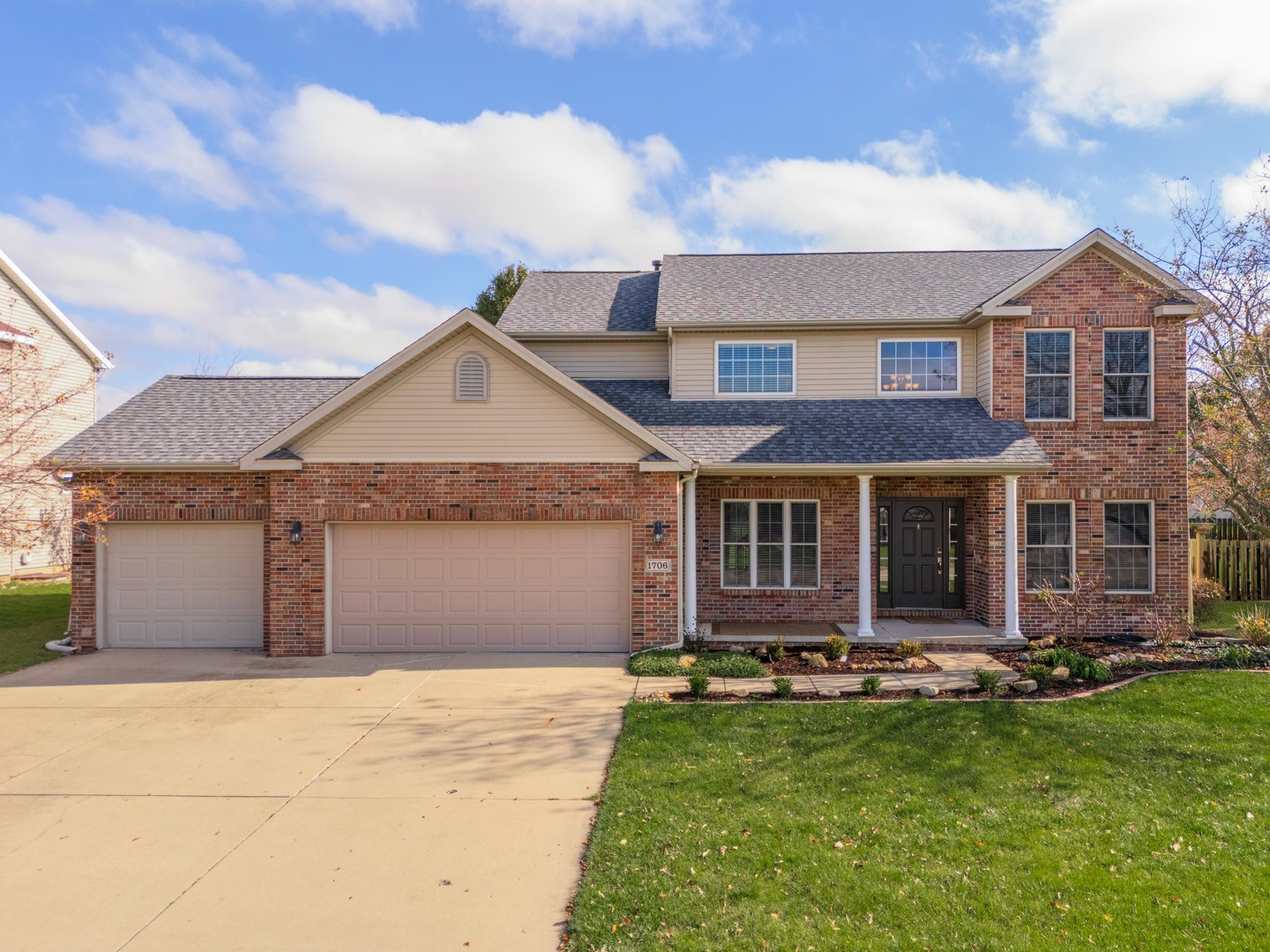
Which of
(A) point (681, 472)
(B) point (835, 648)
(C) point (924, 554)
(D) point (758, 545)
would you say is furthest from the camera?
(C) point (924, 554)

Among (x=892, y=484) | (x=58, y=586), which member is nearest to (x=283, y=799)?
(x=892, y=484)

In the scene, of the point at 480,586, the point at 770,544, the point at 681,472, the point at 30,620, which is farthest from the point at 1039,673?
the point at 30,620

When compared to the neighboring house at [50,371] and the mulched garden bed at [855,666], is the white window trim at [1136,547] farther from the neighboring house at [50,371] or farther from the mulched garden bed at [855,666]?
the neighboring house at [50,371]

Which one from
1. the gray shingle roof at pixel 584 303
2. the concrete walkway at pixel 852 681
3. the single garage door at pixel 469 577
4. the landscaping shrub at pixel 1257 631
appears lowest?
the concrete walkway at pixel 852 681

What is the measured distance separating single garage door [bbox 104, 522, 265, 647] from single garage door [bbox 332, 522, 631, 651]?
1.78m

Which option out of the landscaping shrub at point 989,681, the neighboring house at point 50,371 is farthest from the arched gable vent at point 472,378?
the neighboring house at point 50,371

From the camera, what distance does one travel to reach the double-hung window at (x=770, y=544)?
13.8 metres

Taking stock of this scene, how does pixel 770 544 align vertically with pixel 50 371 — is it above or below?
below

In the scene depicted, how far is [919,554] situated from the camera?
14117 mm

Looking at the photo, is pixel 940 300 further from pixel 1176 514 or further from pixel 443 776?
pixel 443 776

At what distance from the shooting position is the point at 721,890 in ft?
16.0

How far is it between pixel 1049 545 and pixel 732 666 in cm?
697

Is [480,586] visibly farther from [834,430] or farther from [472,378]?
[834,430]

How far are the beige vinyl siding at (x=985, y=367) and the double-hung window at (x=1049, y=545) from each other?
211 cm
